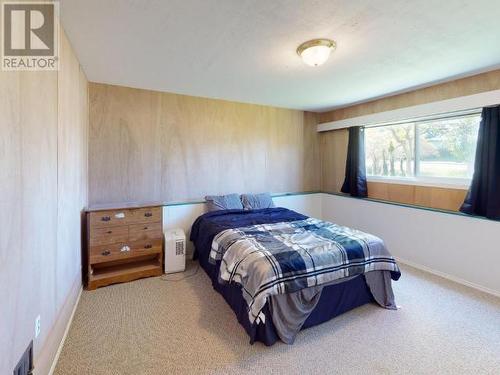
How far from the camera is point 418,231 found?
318 centimetres

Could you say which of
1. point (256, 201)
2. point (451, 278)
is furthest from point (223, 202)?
point (451, 278)

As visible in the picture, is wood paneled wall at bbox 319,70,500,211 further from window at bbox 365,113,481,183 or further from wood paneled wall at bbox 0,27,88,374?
wood paneled wall at bbox 0,27,88,374

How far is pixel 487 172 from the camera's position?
8.49ft

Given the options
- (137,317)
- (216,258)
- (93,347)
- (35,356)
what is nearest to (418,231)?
(216,258)

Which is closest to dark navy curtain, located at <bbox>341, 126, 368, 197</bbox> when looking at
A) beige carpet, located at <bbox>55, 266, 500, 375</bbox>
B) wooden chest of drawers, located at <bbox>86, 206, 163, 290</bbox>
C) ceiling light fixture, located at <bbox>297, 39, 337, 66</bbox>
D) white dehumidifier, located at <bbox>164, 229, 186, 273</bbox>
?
beige carpet, located at <bbox>55, 266, 500, 375</bbox>

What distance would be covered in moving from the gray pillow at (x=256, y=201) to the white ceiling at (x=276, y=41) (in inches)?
62.5

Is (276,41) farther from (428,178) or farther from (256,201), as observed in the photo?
(428,178)

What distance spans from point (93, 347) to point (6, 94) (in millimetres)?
1717

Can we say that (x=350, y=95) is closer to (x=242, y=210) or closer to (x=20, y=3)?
(x=242, y=210)

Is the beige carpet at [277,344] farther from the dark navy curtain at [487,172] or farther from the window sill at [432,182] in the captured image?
the window sill at [432,182]

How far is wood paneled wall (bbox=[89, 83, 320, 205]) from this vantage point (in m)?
3.11

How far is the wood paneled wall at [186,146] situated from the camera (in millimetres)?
3111

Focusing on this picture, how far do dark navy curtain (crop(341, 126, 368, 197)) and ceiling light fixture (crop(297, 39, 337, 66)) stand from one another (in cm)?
217

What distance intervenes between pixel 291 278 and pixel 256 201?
6.46 feet
